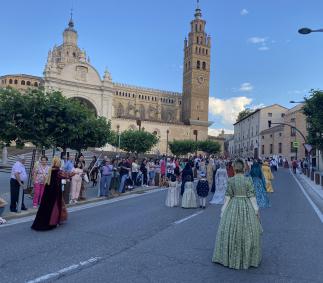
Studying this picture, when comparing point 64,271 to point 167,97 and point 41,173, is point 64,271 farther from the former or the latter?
point 167,97

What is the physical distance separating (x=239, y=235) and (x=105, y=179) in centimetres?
1050

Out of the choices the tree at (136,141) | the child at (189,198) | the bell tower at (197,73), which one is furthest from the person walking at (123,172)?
the bell tower at (197,73)

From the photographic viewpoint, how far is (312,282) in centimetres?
505

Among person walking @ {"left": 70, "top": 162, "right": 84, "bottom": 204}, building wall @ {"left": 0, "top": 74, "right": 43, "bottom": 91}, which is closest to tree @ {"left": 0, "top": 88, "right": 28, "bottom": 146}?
person walking @ {"left": 70, "top": 162, "right": 84, "bottom": 204}

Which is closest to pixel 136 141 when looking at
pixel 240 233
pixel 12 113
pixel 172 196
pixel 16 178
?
pixel 12 113

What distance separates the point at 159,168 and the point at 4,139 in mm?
8670

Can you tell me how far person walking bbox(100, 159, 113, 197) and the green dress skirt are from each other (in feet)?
33.0

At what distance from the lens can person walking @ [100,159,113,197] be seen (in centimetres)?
1534

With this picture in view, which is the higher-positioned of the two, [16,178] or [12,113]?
[12,113]

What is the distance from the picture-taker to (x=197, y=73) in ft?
310

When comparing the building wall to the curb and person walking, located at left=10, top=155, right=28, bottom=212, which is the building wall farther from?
person walking, located at left=10, top=155, right=28, bottom=212

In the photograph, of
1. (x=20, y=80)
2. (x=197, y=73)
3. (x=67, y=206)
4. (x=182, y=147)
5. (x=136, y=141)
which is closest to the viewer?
(x=67, y=206)

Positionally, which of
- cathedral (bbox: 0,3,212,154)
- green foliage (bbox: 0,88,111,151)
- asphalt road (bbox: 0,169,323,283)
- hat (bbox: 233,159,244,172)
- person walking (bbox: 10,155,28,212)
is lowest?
asphalt road (bbox: 0,169,323,283)

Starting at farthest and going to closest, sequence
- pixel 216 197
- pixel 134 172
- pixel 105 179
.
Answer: pixel 134 172, pixel 105 179, pixel 216 197
